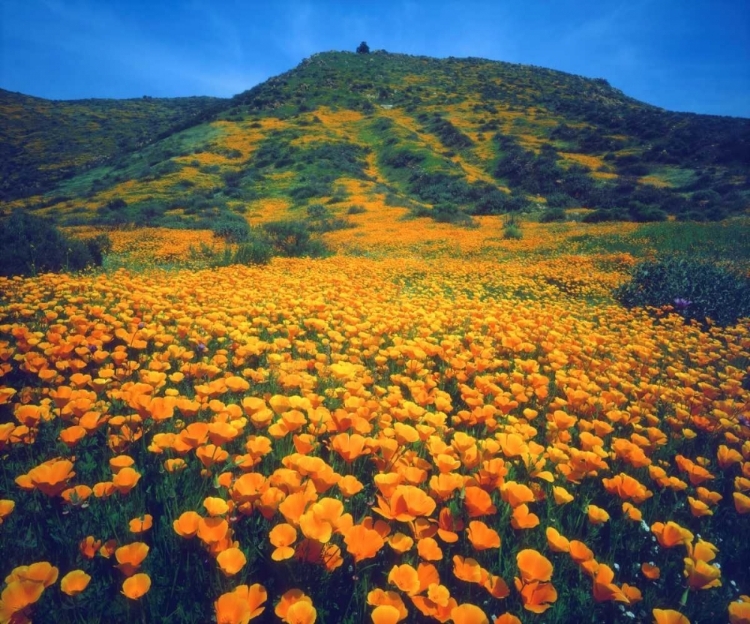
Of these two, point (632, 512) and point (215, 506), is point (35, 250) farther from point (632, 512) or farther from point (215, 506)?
point (632, 512)

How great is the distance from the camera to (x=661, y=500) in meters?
2.11

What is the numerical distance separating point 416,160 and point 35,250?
112ft

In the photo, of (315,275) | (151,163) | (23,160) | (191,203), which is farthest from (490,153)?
(23,160)

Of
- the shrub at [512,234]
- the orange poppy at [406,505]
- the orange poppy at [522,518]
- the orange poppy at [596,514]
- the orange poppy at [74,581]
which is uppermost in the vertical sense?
the shrub at [512,234]

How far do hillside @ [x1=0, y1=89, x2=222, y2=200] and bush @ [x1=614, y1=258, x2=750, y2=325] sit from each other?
1740 inches

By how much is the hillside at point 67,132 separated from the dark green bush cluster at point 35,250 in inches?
A: 1389

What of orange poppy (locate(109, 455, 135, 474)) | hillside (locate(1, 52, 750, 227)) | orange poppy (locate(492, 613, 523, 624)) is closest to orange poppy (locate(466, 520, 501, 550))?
orange poppy (locate(492, 613, 523, 624))

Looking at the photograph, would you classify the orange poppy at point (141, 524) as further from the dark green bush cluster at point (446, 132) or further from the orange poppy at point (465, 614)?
the dark green bush cluster at point (446, 132)

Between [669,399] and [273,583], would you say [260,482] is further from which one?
[669,399]

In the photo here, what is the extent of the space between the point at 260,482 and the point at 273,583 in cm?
35

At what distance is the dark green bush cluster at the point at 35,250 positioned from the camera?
21.5ft

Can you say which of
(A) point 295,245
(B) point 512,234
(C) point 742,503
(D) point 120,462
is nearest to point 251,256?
(A) point 295,245

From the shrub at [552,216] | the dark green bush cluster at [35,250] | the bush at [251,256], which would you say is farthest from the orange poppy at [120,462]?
the shrub at [552,216]

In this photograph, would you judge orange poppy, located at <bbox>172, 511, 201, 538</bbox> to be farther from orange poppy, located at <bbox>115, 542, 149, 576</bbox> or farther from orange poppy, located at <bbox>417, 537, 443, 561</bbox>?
orange poppy, located at <bbox>417, 537, 443, 561</bbox>
